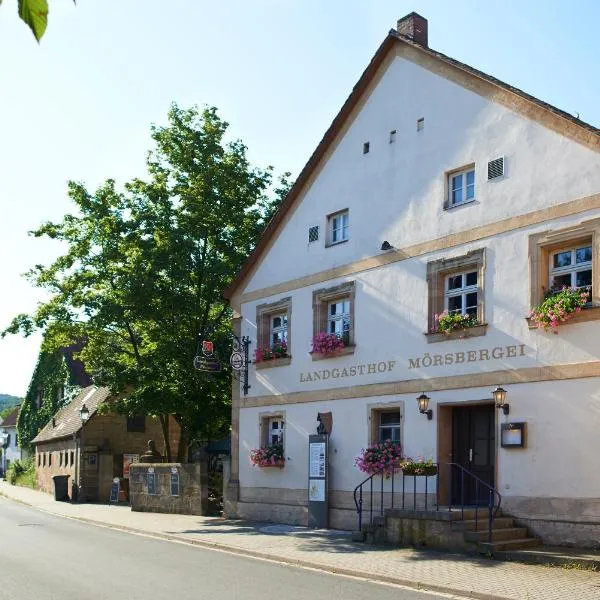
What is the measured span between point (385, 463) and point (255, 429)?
5.65 metres

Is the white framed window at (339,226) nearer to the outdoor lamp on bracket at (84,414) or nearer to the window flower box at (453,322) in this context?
the window flower box at (453,322)

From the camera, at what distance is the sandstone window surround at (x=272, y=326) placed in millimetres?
21203

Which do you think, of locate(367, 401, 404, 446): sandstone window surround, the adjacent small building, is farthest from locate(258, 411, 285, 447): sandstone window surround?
the adjacent small building

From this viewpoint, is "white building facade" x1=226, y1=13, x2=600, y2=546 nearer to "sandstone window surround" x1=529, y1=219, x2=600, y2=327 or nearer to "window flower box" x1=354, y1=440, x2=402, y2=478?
"sandstone window surround" x1=529, y1=219, x2=600, y2=327

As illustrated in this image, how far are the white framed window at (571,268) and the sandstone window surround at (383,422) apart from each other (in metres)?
4.64

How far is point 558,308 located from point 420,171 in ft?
16.5

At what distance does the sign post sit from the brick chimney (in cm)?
946

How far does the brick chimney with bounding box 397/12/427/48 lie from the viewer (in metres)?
19.0

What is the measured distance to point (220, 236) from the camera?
2633 centimetres

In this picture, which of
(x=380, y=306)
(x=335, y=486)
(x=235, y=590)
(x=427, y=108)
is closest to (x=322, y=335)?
(x=380, y=306)

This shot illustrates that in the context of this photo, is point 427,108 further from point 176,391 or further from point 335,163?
point 176,391

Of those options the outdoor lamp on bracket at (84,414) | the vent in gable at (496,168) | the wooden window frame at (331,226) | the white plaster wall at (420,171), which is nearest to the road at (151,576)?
the white plaster wall at (420,171)

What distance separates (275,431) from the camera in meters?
21.6

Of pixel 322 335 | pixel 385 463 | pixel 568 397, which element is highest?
pixel 322 335
